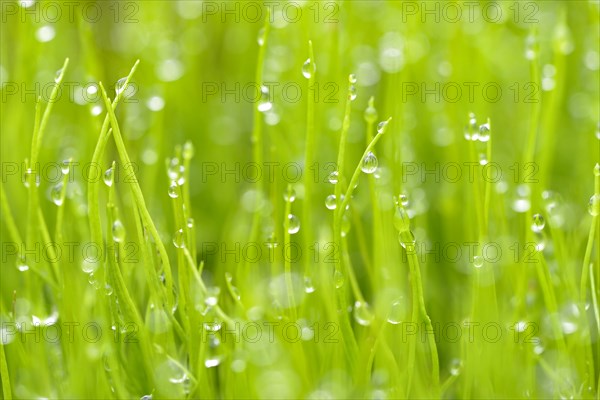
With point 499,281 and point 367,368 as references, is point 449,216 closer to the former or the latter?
point 499,281

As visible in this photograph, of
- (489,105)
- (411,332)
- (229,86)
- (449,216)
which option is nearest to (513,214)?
(449,216)

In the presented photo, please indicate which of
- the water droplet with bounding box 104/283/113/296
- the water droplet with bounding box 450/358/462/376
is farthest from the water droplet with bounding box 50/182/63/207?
the water droplet with bounding box 450/358/462/376

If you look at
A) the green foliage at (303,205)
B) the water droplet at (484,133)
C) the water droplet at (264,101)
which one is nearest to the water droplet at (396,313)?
the green foliage at (303,205)

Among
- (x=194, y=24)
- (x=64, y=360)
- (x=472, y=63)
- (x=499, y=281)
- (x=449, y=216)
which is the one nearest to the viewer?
(x=64, y=360)

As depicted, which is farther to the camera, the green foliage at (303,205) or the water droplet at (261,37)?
the water droplet at (261,37)

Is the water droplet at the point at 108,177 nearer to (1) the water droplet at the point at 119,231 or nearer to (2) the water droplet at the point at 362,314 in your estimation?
(1) the water droplet at the point at 119,231

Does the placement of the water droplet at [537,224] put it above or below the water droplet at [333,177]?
below
